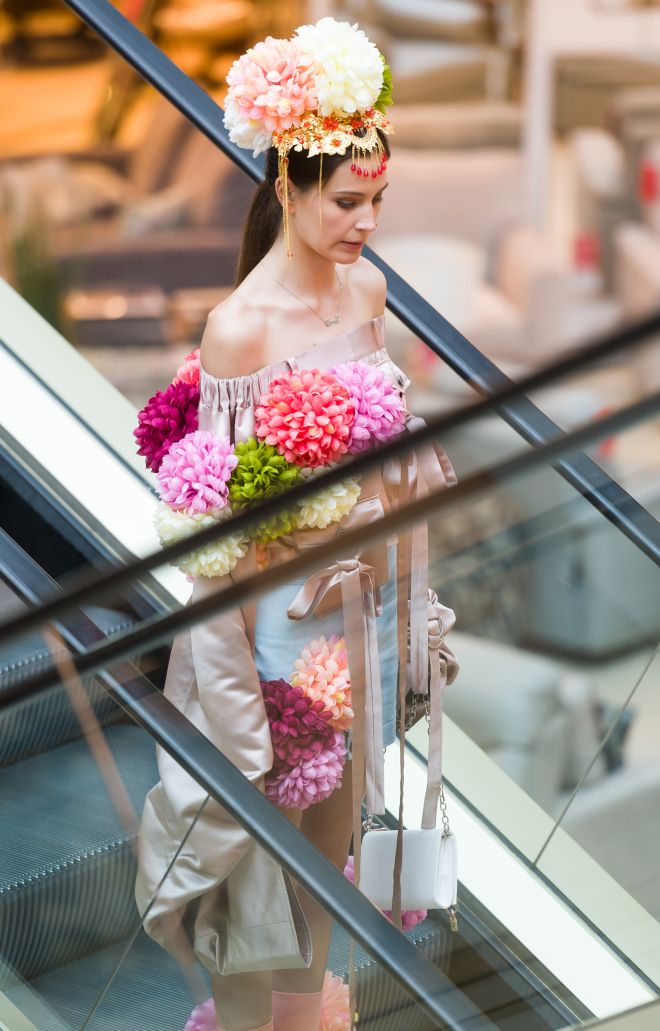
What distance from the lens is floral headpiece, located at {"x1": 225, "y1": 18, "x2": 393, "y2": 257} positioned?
185 cm

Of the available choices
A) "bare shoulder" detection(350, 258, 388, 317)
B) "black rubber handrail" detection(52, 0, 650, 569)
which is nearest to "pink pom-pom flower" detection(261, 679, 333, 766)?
"bare shoulder" detection(350, 258, 388, 317)

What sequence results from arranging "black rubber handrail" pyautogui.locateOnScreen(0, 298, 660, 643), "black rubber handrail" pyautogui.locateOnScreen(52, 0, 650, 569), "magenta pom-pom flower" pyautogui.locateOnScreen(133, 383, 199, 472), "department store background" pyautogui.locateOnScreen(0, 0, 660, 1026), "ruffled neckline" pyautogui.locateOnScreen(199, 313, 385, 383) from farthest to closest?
"black rubber handrail" pyautogui.locateOnScreen(52, 0, 650, 569), "magenta pom-pom flower" pyautogui.locateOnScreen(133, 383, 199, 472), "ruffled neckline" pyautogui.locateOnScreen(199, 313, 385, 383), "department store background" pyautogui.locateOnScreen(0, 0, 660, 1026), "black rubber handrail" pyautogui.locateOnScreen(0, 298, 660, 643)

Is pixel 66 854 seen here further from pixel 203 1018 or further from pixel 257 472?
pixel 257 472

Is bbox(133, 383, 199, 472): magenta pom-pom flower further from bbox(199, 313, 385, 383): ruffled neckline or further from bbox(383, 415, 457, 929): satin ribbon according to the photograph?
bbox(383, 415, 457, 929): satin ribbon

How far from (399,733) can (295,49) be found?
0.97 meters

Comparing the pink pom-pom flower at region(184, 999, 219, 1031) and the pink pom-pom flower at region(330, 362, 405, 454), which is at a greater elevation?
the pink pom-pom flower at region(330, 362, 405, 454)

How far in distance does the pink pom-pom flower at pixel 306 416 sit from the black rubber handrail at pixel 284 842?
1.17ft

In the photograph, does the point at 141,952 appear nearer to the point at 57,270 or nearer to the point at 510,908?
the point at 510,908

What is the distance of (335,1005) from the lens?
6.37 ft

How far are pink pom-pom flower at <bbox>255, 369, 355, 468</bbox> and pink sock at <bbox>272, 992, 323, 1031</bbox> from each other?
764 millimetres

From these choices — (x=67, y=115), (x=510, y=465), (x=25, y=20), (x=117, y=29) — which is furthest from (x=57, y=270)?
(x=25, y=20)

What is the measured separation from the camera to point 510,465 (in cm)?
118

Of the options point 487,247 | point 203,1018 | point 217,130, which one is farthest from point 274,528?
point 487,247

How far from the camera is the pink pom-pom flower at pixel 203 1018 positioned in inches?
73.8
